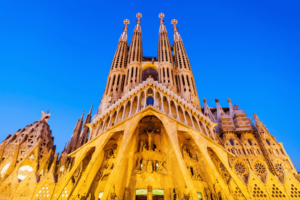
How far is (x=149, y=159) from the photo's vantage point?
19766mm

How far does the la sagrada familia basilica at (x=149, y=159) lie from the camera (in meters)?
17.2

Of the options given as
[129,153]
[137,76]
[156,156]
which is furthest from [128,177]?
[137,76]

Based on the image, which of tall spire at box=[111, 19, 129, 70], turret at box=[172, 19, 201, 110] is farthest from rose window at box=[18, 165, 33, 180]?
turret at box=[172, 19, 201, 110]

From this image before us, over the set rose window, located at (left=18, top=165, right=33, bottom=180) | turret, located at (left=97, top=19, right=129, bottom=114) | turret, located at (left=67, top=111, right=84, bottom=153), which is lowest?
rose window, located at (left=18, top=165, right=33, bottom=180)

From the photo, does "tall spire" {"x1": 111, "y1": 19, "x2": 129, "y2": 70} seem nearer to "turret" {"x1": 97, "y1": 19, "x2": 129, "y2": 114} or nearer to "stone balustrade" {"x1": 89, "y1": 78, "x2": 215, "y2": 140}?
"turret" {"x1": 97, "y1": 19, "x2": 129, "y2": 114}

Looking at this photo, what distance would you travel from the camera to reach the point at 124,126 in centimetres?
1902

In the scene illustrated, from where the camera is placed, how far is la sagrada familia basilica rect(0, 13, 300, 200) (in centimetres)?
1720

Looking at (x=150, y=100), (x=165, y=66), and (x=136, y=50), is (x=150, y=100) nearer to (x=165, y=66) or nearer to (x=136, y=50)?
(x=165, y=66)

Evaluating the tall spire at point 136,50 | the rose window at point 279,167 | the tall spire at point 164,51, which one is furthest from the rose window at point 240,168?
the tall spire at point 136,50

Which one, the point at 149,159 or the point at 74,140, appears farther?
the point at 74,140

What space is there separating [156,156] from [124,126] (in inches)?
208

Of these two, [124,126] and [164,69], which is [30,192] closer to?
[124,126]

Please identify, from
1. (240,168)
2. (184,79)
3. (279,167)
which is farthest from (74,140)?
(279,167)

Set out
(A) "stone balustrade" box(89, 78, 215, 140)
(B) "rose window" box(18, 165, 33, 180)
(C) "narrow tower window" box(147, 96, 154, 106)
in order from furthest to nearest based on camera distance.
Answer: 1. (C) "narrow tower window" box(147, 96, 154, 106)
2. (A) "stone balustrade" box(89, 78, 215, 140)
3. (B) "rose window" box(18, 165, 33, 180)
